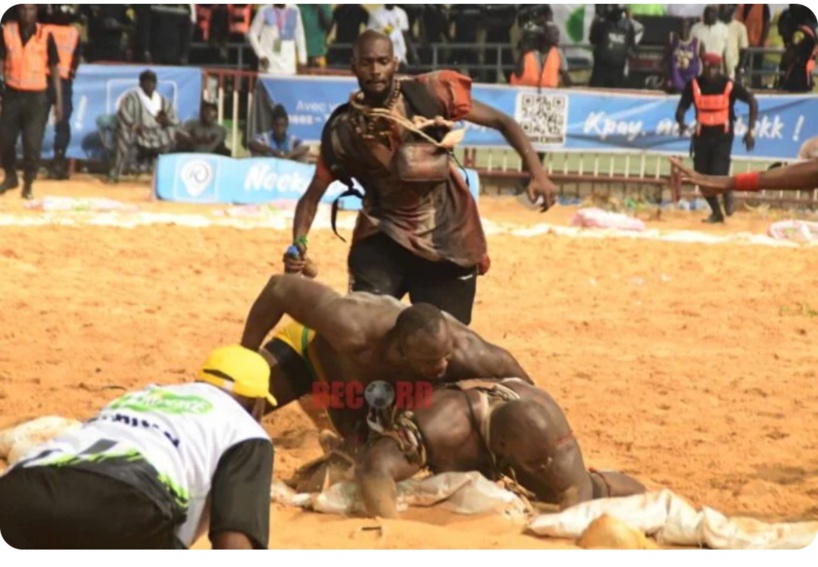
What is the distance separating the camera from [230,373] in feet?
15.7

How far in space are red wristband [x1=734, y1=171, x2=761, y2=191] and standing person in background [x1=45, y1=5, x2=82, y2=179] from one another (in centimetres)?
1202

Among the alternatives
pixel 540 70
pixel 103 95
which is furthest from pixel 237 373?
pixel 103 95

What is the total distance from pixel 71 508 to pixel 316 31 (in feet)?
50.7

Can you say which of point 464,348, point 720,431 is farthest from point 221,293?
point 464,348

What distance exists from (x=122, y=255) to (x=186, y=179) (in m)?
3.84

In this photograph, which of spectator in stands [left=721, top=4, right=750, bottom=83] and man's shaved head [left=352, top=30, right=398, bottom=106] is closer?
man's shaved head [left=352, top=30, right=398, bottom=106]

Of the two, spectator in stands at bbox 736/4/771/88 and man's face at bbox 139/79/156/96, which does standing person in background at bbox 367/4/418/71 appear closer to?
man's face at bbox 139/79/156/96

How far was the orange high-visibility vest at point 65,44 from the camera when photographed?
58.2 feet

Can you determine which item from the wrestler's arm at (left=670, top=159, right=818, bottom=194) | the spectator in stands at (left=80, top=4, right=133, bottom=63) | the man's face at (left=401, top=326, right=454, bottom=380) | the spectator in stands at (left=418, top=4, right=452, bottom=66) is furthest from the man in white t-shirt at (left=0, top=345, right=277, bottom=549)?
the spectator in stands at (left=80, top=4, right=133, bottom=63)

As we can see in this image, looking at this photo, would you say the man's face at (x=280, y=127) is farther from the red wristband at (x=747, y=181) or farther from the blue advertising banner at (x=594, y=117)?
the red wristband at (x=747, y=181)

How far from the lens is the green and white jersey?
4445 millimetres

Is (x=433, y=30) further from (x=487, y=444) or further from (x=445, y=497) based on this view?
(x=445, y=497)

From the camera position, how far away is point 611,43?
18609 mm

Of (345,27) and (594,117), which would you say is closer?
(594,117)
